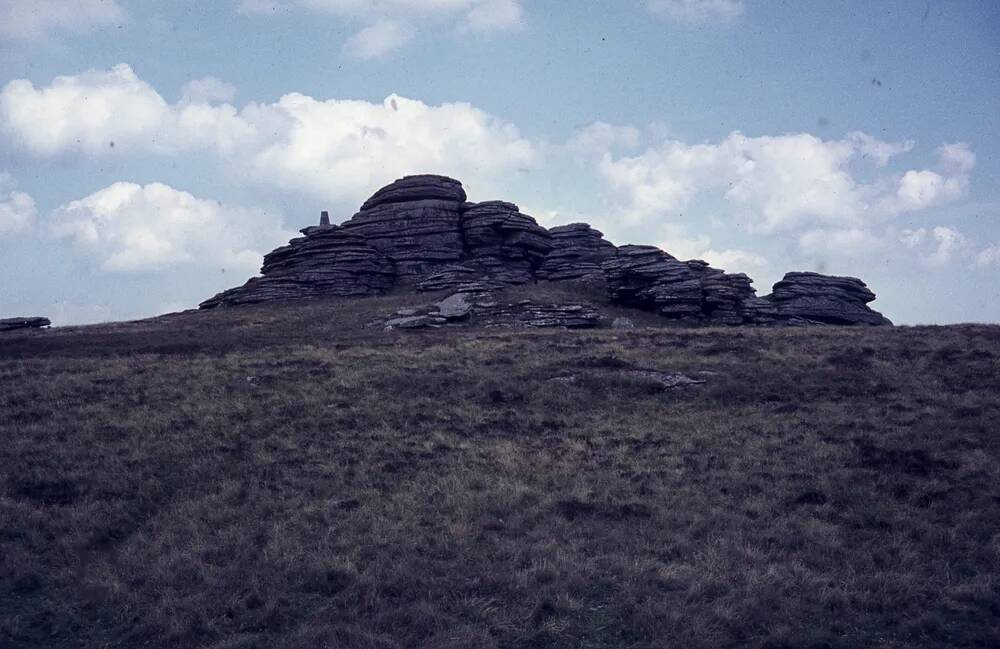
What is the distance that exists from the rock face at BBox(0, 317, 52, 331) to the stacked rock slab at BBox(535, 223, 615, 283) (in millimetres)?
41020

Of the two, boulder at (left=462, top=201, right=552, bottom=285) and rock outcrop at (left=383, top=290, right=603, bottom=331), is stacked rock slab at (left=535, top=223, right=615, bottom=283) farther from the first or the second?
rock outcrop at (left=383, top=290, right=603, bottom=331)

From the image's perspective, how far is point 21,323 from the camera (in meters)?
56.8

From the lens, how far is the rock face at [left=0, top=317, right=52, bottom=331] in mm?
56375

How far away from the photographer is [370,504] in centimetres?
1759

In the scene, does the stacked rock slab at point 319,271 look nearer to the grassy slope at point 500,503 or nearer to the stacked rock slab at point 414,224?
the stacked rock slab at point 414,224

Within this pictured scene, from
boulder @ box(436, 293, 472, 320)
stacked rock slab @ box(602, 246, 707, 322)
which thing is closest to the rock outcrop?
boulder @ box(436, 293, 472, 320)

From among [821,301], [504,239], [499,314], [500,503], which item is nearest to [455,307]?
[499,314]

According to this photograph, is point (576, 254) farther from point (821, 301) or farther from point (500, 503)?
point (500, 503)

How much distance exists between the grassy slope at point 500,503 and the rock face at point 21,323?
1115 inches

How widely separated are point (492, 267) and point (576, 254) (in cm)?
866

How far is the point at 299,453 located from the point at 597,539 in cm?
938

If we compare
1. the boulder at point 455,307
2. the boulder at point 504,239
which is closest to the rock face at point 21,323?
the boulder at point 455,307

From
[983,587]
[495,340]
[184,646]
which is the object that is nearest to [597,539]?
[983,587]

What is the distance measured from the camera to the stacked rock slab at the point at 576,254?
70062mm
